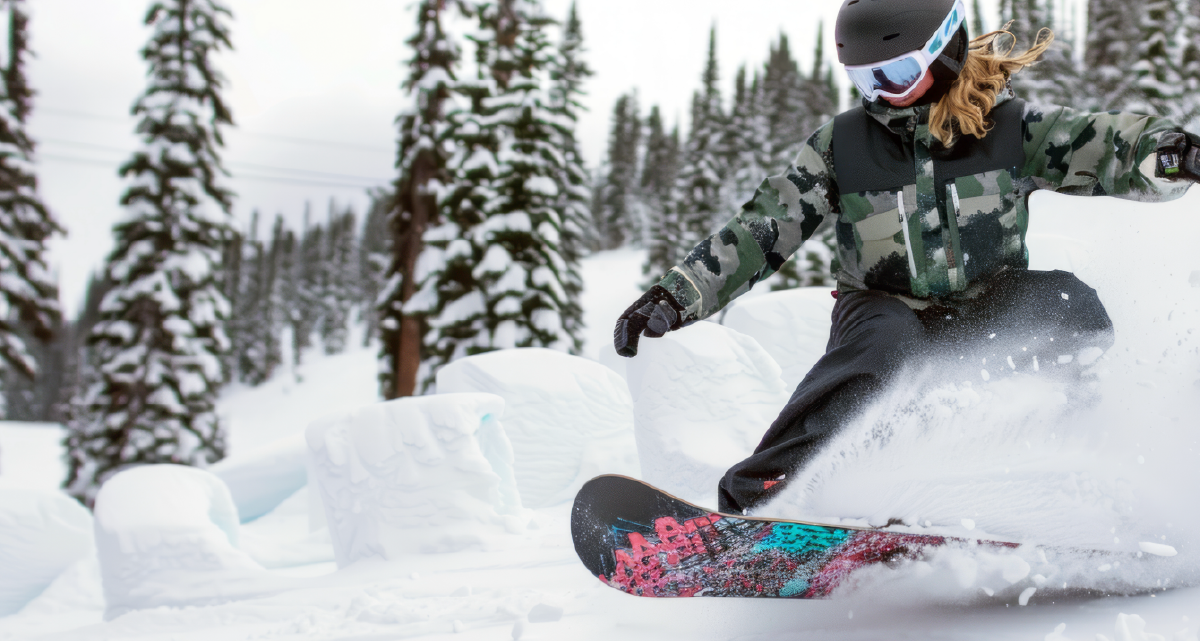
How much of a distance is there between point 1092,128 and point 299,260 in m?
66.3

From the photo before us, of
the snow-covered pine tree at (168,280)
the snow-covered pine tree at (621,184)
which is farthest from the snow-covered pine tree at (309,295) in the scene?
the snow-covered pine tree at (168,280)

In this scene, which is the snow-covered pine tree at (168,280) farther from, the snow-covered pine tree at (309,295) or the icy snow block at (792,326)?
the snow-covered pine tree at (309,295)

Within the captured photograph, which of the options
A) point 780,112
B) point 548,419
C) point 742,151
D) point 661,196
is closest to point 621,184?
point 661,196

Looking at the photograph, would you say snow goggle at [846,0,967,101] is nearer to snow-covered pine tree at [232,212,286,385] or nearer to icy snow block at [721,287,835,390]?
icy snow block at [721,287,835,390]

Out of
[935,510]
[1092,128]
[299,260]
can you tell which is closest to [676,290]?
[935,510]

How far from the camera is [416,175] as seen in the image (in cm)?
1697

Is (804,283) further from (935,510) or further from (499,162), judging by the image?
(935,510)

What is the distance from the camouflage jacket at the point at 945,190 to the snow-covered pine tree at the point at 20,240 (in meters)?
15.1

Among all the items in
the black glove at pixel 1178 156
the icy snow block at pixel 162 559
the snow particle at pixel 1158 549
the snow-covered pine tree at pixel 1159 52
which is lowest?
the icy snow block at pixel 162 559

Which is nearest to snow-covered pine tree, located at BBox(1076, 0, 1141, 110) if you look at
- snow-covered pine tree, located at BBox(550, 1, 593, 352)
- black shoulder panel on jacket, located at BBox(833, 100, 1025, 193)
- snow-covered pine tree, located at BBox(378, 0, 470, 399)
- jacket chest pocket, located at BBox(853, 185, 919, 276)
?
snow-covered pine tree, located at BBox(550, 1, 593, 352)

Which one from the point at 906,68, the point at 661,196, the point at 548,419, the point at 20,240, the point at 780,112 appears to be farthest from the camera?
the point at 780,112

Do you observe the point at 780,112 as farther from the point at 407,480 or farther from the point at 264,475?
the point at 407,480

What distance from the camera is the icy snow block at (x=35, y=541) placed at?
6164 millimetres

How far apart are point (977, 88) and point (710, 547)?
1676 mm
